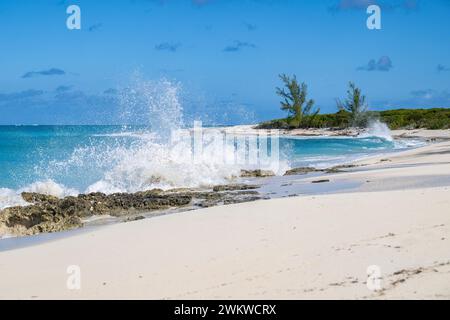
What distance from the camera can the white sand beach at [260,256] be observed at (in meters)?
4.82

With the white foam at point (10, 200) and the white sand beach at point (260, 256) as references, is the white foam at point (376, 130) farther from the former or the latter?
the white sand beach at point (260, 256)

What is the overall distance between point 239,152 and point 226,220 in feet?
54.4

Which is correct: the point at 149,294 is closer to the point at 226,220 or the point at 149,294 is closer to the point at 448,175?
the point at 226,220

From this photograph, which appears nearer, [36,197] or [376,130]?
[36,197]

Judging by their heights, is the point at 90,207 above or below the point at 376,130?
below

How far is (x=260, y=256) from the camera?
5863mm

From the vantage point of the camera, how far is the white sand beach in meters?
4.82

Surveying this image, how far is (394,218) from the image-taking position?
718 centimetres

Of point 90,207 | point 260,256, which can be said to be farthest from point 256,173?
point 260,256

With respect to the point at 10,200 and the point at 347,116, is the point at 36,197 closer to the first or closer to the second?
the point at 10,200

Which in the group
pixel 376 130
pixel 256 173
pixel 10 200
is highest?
pixel 376 130

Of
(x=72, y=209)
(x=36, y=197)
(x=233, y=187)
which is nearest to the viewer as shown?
(x=72, y=209)

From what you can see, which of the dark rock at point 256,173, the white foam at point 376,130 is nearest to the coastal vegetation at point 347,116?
the white foam at point 376,130

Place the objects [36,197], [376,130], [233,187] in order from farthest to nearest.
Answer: [376,130]
[233,187]
[36,197]
